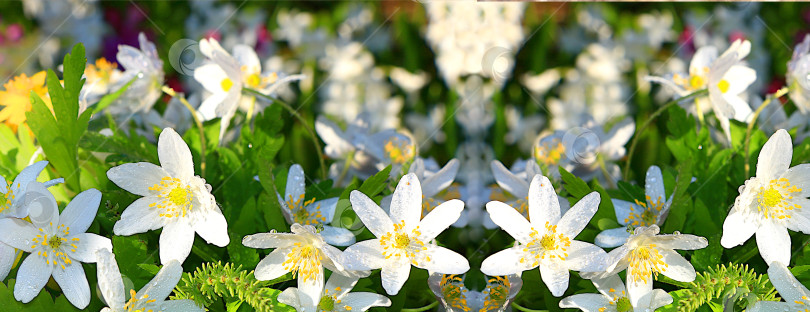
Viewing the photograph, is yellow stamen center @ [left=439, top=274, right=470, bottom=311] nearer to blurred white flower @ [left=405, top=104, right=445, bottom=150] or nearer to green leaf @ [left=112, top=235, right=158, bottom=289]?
green leaf @ [left=112, top=235, right=158, bottom=289]

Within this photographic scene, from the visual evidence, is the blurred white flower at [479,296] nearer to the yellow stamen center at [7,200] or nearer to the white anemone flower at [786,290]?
the white anemone flower at [786,290]

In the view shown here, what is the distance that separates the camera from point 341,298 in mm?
739

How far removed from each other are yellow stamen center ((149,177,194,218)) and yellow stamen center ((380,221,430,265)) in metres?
0.23

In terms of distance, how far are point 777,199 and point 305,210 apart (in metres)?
0.57

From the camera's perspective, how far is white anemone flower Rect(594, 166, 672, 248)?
784 millimetres

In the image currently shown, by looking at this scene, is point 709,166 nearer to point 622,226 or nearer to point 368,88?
point 622,226

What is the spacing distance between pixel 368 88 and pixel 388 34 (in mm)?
305

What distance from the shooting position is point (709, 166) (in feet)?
2.89

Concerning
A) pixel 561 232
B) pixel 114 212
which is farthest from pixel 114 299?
pixel 561 232

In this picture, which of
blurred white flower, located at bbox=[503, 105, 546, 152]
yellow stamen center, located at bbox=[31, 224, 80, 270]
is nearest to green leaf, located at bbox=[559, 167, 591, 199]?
yellow stamen center, located at bbox=[31, 224, 80, 270]

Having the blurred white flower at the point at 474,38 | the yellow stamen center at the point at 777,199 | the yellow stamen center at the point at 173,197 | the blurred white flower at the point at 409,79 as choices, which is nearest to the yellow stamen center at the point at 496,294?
the yellow stamen center at the point at 777,199

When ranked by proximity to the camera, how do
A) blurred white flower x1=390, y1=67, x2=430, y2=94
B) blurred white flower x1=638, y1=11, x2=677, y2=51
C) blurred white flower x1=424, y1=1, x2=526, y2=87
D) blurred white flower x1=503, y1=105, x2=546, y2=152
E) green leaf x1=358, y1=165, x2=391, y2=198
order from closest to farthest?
1. green leaf x1=358, y1=165, x2=391, y2=198
2. blurred white flower x1=424, y1=1, x2=526, y2=87
3. blurred white flower x1=503, y1=105, x2=546, y2=152
4. blurred white flower x1=390, y1=67, x2=430, y2=94
5. blurred white flower x1=638, y1=11, x2=677, y2=51

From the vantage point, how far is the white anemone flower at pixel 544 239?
28.4 inches

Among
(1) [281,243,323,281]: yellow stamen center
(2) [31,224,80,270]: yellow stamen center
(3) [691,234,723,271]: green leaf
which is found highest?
(2) [31,224,80,270]: yellow stamen center
